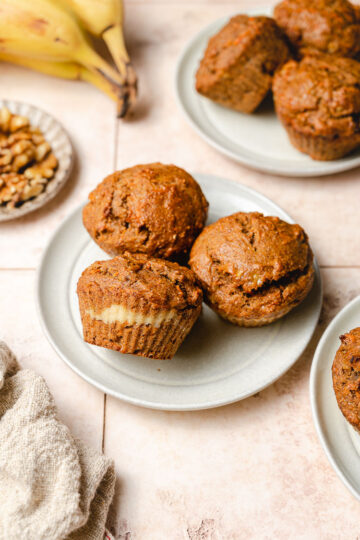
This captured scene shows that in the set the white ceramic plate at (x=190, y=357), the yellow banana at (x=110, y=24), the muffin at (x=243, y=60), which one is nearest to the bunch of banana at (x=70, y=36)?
the yellow banana at (x=110, y=24)

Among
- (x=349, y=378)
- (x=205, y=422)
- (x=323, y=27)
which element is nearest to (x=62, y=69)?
(x=323, y=27)

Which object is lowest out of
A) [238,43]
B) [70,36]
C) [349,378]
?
[349,378]

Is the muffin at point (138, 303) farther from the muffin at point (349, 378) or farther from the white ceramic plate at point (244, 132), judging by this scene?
the white ceramic plate at point (244, 132)

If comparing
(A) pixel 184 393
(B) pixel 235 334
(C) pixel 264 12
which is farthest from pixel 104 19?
(A) pixel 184 393

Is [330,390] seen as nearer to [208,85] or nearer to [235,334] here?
[235,334]

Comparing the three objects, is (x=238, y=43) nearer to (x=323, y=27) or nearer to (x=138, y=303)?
(x=323, y=27)

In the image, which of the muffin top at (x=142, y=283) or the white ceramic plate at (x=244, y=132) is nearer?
the muffin top at (x=142, y=283)
